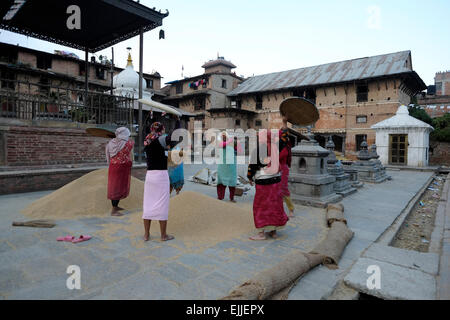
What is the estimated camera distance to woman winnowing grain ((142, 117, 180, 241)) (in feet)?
12.3

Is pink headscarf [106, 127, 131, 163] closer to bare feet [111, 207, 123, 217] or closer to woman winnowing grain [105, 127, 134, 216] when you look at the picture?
woman winnowing grain [105, 127, 134, 216]

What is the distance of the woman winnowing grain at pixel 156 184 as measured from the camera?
3.75 metres

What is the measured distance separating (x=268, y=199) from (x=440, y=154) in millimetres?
23107

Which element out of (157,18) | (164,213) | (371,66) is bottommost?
(164,213)

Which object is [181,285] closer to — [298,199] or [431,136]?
[298,199]

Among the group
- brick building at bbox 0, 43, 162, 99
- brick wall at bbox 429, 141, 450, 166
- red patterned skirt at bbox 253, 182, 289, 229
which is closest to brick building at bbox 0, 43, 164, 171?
red patterned skirt at bbox 253, 182, 289, 229

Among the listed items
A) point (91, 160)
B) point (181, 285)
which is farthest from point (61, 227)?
point (91, 160)

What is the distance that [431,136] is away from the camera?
68.3 ft

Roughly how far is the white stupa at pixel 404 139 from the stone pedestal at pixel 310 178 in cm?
1418

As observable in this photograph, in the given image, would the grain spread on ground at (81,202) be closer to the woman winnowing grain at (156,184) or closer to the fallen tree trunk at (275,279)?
the woman winnowing grain at (156,184)

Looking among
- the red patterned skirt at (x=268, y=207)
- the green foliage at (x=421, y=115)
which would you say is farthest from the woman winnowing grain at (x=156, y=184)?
the green foliage at (x=421, y=115)

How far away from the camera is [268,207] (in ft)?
13.1

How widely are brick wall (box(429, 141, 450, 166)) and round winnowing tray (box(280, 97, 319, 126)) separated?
2187 cm

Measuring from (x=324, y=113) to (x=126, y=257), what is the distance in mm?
24463
